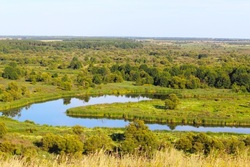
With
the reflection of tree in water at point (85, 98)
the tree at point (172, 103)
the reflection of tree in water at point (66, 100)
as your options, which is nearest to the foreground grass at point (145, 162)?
the tree at point (172, 103)

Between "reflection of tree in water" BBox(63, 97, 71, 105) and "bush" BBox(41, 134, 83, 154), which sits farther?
"reflection of tree in water" BBox(63, 97, 71, 105)

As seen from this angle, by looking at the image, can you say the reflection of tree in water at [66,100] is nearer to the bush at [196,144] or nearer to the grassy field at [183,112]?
the grassy field at [183,112]

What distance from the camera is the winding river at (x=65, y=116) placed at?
43.2 metres

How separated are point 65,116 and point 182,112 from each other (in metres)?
14.9

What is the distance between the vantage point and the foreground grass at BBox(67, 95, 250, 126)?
148ft

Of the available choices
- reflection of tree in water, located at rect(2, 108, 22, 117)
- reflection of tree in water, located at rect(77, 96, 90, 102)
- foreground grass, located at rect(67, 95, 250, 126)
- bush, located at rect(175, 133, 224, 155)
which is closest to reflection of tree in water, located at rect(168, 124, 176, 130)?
foreground grass, located at rect(67, 95, 250, 126)

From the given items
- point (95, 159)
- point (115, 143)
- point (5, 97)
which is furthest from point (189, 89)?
point (95, 159)

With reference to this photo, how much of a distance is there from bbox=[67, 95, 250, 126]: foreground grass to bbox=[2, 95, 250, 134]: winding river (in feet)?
4.89

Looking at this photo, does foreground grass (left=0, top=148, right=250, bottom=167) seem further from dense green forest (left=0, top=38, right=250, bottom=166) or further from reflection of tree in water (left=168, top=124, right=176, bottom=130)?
reflection of tree in water (left=168, top=124, right=176, bottom=130)

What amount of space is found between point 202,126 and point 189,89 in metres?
25.7

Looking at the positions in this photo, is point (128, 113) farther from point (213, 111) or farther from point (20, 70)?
point (20, 70)

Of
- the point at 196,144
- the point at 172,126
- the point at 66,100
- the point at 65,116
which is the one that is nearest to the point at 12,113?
the point at 65,116

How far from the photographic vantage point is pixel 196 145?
27484 millimetres

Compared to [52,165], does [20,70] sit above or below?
below
